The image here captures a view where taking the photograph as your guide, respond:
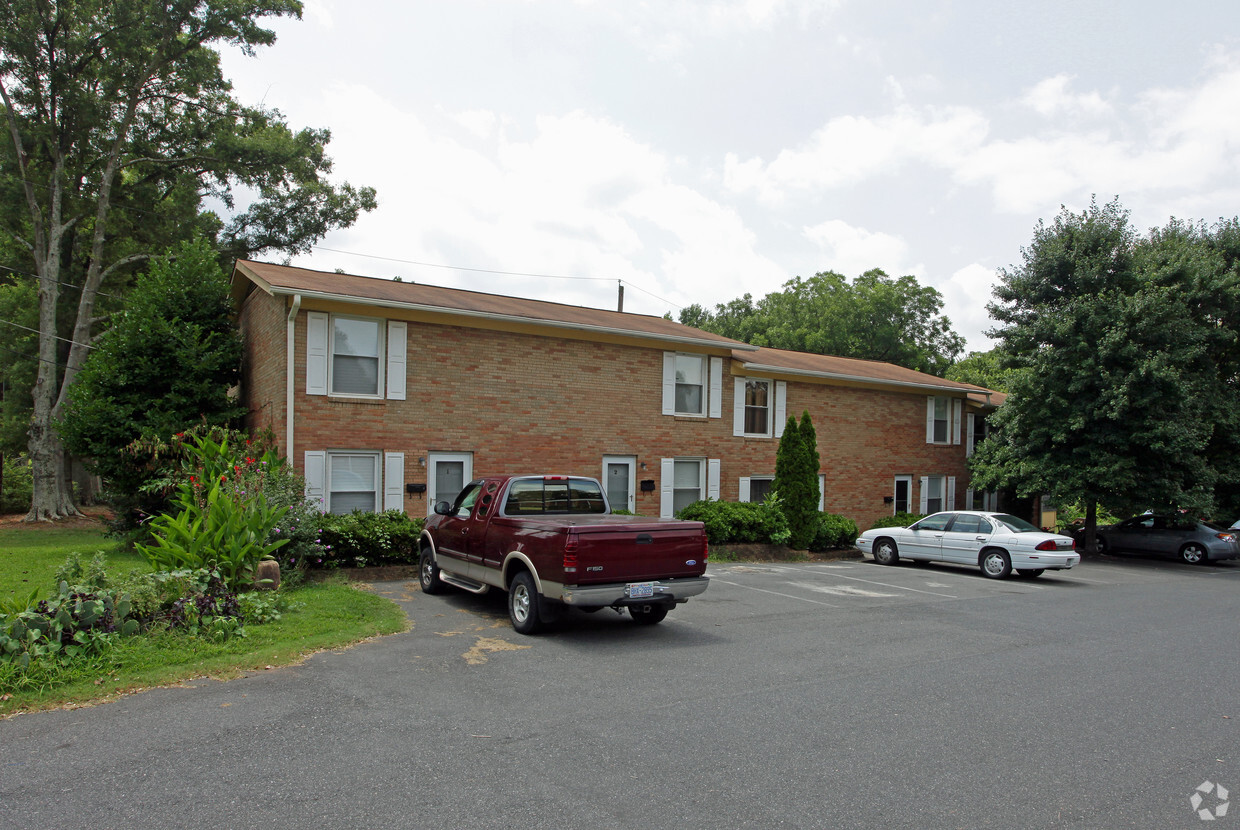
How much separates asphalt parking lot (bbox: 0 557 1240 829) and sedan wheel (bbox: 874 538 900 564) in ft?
30.4

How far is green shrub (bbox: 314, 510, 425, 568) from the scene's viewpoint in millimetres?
13141

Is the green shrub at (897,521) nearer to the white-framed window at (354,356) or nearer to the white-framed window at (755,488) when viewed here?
the white-framed window at (755,488)

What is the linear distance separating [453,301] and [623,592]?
10461 mm

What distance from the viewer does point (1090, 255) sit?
2212cm

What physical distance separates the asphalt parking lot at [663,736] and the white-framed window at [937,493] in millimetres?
16640

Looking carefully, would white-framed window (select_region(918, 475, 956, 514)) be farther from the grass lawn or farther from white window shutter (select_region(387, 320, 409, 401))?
the grass lawn

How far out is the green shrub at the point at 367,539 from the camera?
517 inches

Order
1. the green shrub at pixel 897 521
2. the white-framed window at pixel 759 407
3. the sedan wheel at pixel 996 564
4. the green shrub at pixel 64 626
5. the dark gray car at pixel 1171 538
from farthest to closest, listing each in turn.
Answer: the green shrub at pixel 897 521, the dark gray car at pixel 1171 538, the white-framed window at pixel 759 407, the sedan wheel at pixel 996 564, the green shrub at pixel 64 626

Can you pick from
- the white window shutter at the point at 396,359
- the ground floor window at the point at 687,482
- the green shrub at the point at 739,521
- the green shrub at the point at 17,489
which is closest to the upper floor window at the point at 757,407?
the ground floor window at the point at 687,482

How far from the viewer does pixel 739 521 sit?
1883 centimetres

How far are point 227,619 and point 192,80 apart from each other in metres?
24.2

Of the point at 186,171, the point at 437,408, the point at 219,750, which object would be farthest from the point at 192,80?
the point at 219,750

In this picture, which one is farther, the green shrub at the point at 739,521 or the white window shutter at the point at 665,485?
the white window shutter at the point at 665,485

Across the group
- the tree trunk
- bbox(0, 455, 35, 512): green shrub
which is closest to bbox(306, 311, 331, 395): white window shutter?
bbox(0, 455, 35, 512): green shrub
